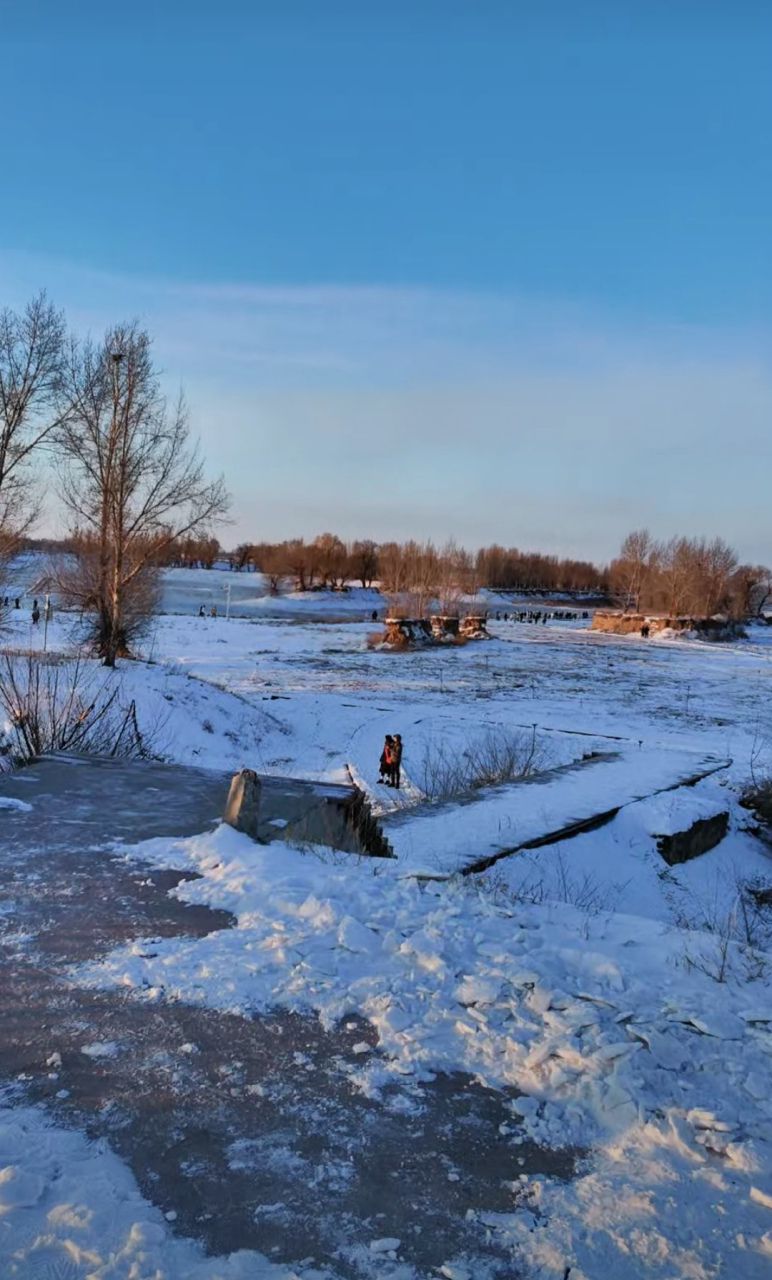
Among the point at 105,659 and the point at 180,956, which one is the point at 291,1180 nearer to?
the point at 180,956

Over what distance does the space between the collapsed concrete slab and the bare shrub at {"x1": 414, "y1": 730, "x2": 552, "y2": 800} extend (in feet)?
6.12

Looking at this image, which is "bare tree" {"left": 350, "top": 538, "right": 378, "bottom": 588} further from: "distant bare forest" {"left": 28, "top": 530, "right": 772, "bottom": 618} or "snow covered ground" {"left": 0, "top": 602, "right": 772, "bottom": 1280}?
"snow covered ground" {"left": 0, "top": 602, "right": 772, "bottom": 1280}

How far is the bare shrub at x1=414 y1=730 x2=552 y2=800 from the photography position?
10.6 metres

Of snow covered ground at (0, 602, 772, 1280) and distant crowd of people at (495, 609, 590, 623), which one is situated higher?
distant crowd of people at (495, 609, 590, 623)

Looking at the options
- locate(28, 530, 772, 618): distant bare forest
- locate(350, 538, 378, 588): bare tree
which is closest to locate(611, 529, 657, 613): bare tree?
locate(28, 530, 772, 618): distant bare forest

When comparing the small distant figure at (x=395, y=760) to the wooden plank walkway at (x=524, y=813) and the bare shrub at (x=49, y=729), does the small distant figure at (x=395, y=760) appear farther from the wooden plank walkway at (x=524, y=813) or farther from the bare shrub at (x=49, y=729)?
the bare shrub at (x=49, y=729)

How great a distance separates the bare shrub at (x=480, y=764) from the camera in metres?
10.6

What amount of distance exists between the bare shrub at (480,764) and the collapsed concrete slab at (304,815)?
6.12 ft

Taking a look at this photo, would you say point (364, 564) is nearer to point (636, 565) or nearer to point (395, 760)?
point (636, 565)

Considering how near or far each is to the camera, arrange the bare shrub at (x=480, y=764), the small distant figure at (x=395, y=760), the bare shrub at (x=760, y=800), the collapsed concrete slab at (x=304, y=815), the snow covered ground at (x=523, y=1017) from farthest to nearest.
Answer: the small distant figure at (x=395, y=760)
the bare shrub at (x=480, y=764)
the bare shrub at (x=760, y=800)
the collapsed concrete slab at (x=304, y=815)
the snow covered ground at (x=523, y=1017)

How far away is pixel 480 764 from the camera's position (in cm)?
1257

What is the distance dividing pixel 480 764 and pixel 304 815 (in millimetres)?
6735

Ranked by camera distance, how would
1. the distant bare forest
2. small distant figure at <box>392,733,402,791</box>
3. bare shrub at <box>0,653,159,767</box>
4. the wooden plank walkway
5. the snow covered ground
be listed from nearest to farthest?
the snow covered ground → the wooden plank walkway → bare shrub at <box>0,653,159,767</box> → small distant figure at <box>392,733,402,791</box> → the distant bare forest

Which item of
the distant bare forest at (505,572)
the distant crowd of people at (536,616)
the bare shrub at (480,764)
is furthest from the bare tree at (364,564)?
the bare shrub at (480,764)
